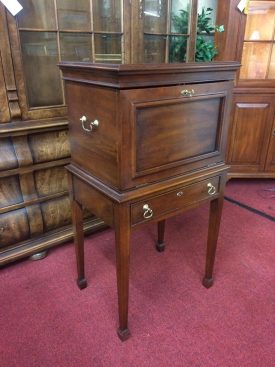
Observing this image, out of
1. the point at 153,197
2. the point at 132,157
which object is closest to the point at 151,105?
the point at 132,157

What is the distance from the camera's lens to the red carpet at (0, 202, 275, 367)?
3.95 feet

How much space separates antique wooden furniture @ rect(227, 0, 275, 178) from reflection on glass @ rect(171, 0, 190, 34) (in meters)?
0.64

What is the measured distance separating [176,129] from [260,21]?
1879mm

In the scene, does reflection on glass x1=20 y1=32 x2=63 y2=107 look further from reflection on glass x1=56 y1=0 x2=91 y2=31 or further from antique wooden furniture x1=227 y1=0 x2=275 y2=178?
antique wooden furniture x1=227 y1=0 x2=275 y2=178

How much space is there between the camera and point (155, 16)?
1751 mm

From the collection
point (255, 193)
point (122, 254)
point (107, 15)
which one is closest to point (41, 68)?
point (107, 15)

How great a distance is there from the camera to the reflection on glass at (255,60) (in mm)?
2439

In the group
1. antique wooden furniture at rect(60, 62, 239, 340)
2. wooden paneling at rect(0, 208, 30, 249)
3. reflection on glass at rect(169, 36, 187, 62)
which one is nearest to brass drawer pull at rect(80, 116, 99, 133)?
antique wooden furniture at rect(60, 62, 239, 340)

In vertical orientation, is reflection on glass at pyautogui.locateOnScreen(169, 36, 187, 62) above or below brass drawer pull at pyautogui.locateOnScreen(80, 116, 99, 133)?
above

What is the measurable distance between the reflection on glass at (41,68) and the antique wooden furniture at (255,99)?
147 cm

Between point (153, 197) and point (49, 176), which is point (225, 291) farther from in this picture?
point (49, 176)

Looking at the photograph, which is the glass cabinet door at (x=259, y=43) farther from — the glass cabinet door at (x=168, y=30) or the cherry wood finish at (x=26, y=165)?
the cherry wood finish at (x=26, y=165)

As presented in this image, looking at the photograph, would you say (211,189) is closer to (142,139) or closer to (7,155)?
(142,139)

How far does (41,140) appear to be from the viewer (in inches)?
62.9
